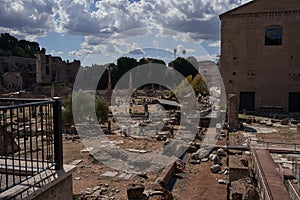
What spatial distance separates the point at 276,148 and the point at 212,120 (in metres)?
9.63

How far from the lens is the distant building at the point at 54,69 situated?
214 ft

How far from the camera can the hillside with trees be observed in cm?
8178

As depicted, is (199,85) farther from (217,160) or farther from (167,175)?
(167,175)

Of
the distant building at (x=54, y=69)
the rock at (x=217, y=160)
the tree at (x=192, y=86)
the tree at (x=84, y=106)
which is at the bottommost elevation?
the rock at (x=217, y=160)

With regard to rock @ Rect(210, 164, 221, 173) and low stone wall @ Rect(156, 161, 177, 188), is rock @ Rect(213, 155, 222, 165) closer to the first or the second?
rock @ Rect(210, 164, 221, 173)

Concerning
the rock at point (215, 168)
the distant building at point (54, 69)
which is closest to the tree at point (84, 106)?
the rock at point (215, 168)

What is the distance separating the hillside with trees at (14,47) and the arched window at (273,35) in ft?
224

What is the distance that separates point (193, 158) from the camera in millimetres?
14141

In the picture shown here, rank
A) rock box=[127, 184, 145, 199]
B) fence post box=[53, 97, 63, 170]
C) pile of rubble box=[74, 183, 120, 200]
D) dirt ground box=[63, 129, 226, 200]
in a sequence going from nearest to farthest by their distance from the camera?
fence post box=[53, 97, 63, 170] < rock box=[127, 184, 145, 199] < pile of rubble box=[74, 183, 120, 200] < dirt ground box=[63, 129, 226, 200]

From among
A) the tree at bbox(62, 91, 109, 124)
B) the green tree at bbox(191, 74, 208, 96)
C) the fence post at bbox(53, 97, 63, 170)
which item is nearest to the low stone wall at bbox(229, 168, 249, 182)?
the fence post at bbox(53, 97, 63, 170)

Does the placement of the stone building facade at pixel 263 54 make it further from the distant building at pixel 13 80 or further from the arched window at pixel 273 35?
the distant building at pixel 13 80

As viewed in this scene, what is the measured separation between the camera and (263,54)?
101 feet

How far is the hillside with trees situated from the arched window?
224 feet

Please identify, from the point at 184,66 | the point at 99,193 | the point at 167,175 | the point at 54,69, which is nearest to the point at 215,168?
the point at 167,175
